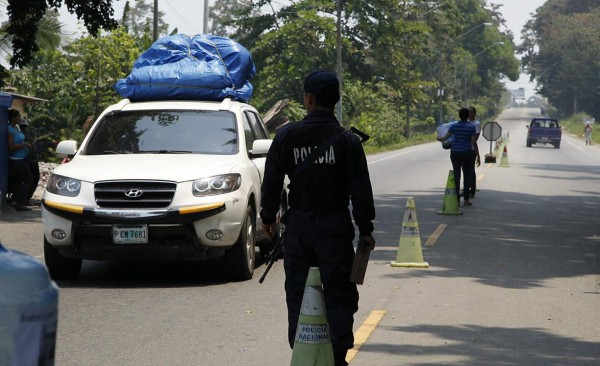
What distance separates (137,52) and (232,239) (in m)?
33.2

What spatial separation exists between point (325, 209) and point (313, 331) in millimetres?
738

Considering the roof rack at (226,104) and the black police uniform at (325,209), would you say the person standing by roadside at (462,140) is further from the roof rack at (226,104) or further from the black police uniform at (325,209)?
the black police uniform at (325,209)

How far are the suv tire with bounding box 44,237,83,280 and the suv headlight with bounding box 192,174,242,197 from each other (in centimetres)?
143

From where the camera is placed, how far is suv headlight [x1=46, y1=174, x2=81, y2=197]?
10.8 meters

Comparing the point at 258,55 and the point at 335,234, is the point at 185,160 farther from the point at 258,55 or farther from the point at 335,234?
the point at 258,55

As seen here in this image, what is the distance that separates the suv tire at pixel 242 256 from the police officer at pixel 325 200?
4685mm

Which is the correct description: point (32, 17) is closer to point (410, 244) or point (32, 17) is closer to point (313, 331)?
point (410, 244)

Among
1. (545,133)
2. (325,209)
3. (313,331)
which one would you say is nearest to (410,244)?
(325,209)

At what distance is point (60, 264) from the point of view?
1108cm

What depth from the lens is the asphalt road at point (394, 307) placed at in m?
7.86

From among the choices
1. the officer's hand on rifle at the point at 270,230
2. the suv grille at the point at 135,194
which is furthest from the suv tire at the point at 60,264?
the officer's hand on rifle at the point at 270,230

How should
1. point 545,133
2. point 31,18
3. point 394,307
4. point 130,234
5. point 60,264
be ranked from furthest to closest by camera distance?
point 545,133
point 31,18
point 60,264
point 130,234
point 394,307

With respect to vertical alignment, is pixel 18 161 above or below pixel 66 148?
below

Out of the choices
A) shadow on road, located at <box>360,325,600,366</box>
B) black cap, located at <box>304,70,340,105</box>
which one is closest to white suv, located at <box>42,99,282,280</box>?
shadow on road, located at <box>360,325,600,366</box>
